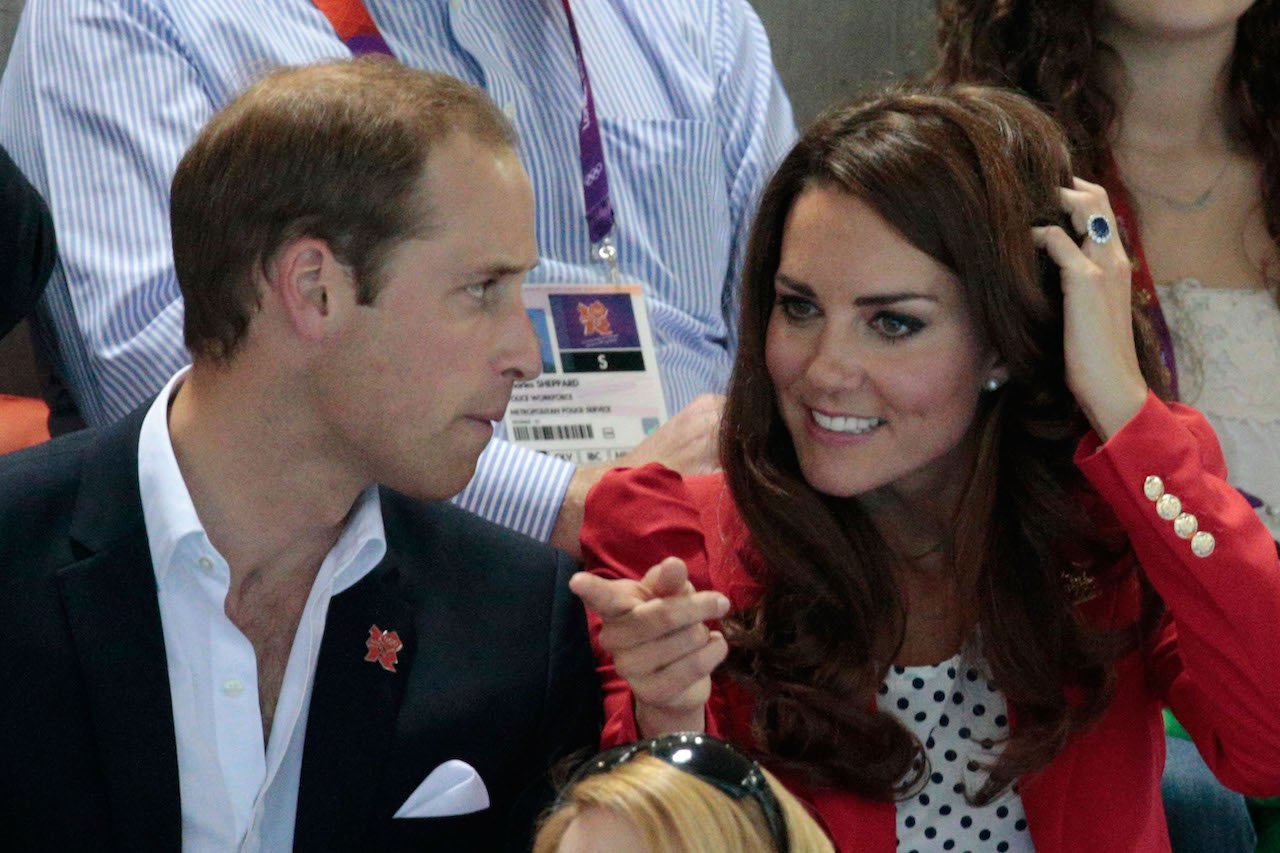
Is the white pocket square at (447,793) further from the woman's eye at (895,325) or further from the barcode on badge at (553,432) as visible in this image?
the barcode on badge at (553,432)

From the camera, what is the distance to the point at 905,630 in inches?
79.0

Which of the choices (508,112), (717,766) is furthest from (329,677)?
(508,112)

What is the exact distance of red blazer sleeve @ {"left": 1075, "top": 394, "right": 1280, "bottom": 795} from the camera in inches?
73.7

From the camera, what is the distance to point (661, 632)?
1643 millimetres

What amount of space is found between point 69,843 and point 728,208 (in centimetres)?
156

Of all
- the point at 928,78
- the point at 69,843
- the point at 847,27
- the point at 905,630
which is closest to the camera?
Result: the point at 69,843

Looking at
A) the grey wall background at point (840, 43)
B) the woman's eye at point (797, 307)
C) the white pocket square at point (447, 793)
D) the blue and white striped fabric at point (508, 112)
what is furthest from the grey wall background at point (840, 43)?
the white pocket square at point (447, 793)

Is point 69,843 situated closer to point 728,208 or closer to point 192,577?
point 192,577

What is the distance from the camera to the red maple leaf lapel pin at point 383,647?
5.94 feet

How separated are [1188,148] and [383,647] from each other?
1.56m

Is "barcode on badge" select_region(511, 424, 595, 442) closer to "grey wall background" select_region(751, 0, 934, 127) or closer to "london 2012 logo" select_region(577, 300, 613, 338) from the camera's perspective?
"london 2012 logo" select_region(577, 300, 613, 338)

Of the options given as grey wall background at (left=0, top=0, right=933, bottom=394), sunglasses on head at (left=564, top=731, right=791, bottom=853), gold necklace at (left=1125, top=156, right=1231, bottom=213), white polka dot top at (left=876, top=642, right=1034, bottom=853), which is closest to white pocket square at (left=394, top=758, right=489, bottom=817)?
white polka dot top at (left=876, top=642, right=1034, bottom=853)

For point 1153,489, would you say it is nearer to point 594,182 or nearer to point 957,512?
point 957,512

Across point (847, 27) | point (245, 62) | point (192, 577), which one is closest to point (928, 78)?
point (847, 27)
